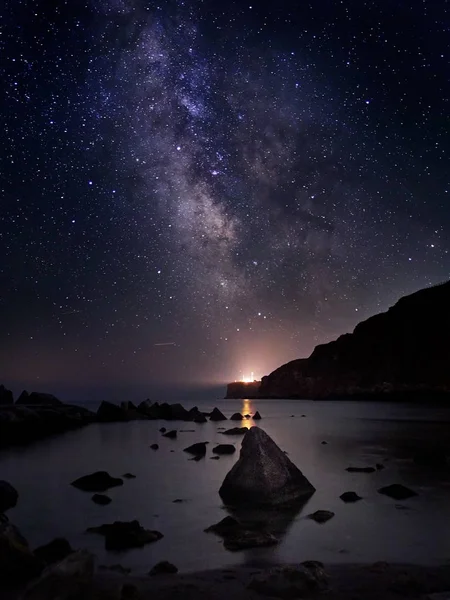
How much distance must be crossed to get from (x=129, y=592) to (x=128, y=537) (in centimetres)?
288

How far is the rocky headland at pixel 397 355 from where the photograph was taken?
363ft

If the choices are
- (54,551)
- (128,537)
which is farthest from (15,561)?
(128,537)

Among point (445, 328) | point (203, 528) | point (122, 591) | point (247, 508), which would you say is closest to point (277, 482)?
point (247, 508)

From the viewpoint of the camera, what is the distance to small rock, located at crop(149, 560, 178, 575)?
7170 mm

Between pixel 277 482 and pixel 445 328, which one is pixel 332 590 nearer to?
pixel 277 482

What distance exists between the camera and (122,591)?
600cm

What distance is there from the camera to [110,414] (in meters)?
58.6

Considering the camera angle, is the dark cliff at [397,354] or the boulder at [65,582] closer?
the boulder at [65,582]

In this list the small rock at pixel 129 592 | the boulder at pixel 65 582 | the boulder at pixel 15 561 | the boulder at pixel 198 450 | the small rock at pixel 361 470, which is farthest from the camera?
the boulder at pixel 198 450

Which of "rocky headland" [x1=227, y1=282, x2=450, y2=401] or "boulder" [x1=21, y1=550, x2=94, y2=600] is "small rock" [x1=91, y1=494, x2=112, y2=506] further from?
"rocky headland" [x1=227, y1=282, x2=450, y2=401]

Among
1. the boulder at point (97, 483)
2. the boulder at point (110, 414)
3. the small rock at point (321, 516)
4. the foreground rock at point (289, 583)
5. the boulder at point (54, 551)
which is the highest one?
the boulder at point (110, 414)

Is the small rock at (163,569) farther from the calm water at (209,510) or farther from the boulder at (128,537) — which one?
the boulder at (128,537)

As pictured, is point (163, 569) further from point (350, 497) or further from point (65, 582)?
point (350, 497)

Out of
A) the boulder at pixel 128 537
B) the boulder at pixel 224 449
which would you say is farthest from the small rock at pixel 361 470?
the boulder at pixel 128 537
